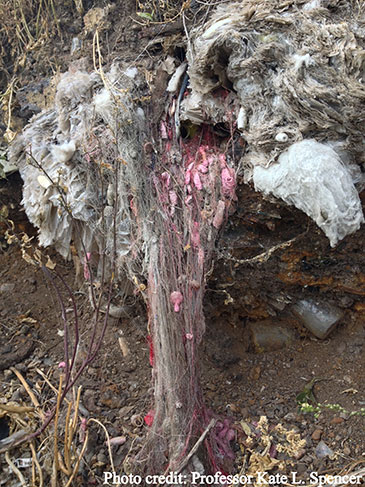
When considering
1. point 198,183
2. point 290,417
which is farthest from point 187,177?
point 290,417

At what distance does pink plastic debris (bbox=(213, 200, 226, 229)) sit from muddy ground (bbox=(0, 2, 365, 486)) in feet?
0.31

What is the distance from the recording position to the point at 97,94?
218cm

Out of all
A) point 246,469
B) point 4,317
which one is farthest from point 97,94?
point 246,469

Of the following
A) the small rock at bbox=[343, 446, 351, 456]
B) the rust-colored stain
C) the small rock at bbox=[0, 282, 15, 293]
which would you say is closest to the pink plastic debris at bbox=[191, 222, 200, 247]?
the rust-colored stain

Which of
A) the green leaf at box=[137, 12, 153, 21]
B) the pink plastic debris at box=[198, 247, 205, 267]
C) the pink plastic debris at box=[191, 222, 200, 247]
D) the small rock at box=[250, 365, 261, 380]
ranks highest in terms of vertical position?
the green leaf at box=[137, 12, 153, 21]

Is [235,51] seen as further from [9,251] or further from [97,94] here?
[9,251]

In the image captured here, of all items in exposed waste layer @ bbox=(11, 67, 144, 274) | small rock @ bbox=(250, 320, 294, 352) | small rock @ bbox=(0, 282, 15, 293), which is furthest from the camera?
small rock @ bbox=(0, 282, 15, 293)

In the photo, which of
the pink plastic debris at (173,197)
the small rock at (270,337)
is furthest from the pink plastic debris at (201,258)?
the small rock at (270,337)

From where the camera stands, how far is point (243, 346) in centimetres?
225

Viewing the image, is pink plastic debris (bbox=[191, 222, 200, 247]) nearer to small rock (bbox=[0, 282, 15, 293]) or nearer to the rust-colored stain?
the rust-colored stain

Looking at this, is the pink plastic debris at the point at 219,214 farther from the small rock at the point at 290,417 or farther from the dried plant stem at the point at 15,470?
the dried plant stem at the point at 15,470

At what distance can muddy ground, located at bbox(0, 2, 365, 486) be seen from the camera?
182cm

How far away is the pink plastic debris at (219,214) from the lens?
6.18 feet

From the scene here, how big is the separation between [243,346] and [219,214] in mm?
822
